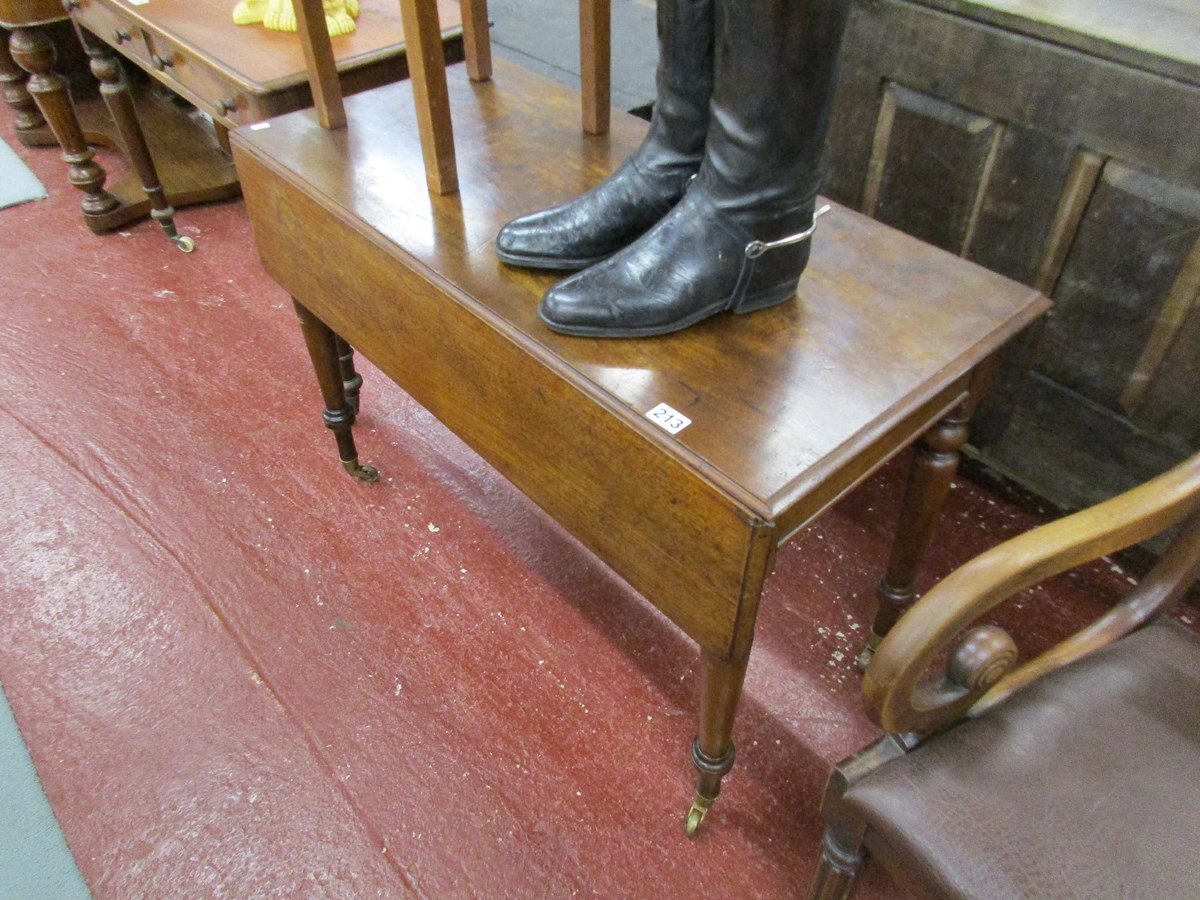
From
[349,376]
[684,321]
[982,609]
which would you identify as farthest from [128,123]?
[982,609]

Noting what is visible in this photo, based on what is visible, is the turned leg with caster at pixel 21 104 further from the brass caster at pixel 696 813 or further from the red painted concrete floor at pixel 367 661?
the brass caster at pixel 696 813

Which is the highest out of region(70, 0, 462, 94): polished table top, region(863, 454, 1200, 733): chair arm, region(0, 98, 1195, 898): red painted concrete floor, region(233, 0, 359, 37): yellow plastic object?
region(233, 0, 359, 37): yellow plastic object

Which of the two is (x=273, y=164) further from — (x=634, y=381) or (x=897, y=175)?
(x=897, y=175)

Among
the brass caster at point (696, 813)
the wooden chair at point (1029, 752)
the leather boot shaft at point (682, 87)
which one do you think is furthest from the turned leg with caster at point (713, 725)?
the leather boot shaft at point (682, 87)

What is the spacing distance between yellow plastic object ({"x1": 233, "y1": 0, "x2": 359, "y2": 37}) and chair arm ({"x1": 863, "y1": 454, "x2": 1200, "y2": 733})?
1513 millimetres

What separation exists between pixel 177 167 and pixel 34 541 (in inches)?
55.5

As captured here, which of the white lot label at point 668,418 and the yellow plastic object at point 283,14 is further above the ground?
the yellow plastic object at point 283,14

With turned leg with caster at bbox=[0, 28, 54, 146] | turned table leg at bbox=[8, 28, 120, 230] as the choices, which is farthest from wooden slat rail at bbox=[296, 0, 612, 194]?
turned leg with caster at bbox=[0, 28, 54, 146]

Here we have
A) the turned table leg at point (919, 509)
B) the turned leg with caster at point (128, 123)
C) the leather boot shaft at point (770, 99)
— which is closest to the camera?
the leather boot shaft at point (770, 99)

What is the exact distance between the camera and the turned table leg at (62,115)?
2045 millimetres

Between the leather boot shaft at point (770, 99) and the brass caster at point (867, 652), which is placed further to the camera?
the brass caster at point (867, 652)

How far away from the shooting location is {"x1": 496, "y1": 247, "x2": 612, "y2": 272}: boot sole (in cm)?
100

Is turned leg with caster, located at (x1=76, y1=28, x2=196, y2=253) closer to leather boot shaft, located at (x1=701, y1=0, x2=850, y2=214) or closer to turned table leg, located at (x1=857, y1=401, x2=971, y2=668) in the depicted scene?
leather boot shaft, located at (x1=701, y1=0, x2=850, y2=214)

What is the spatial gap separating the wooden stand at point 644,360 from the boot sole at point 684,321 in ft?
0.03
